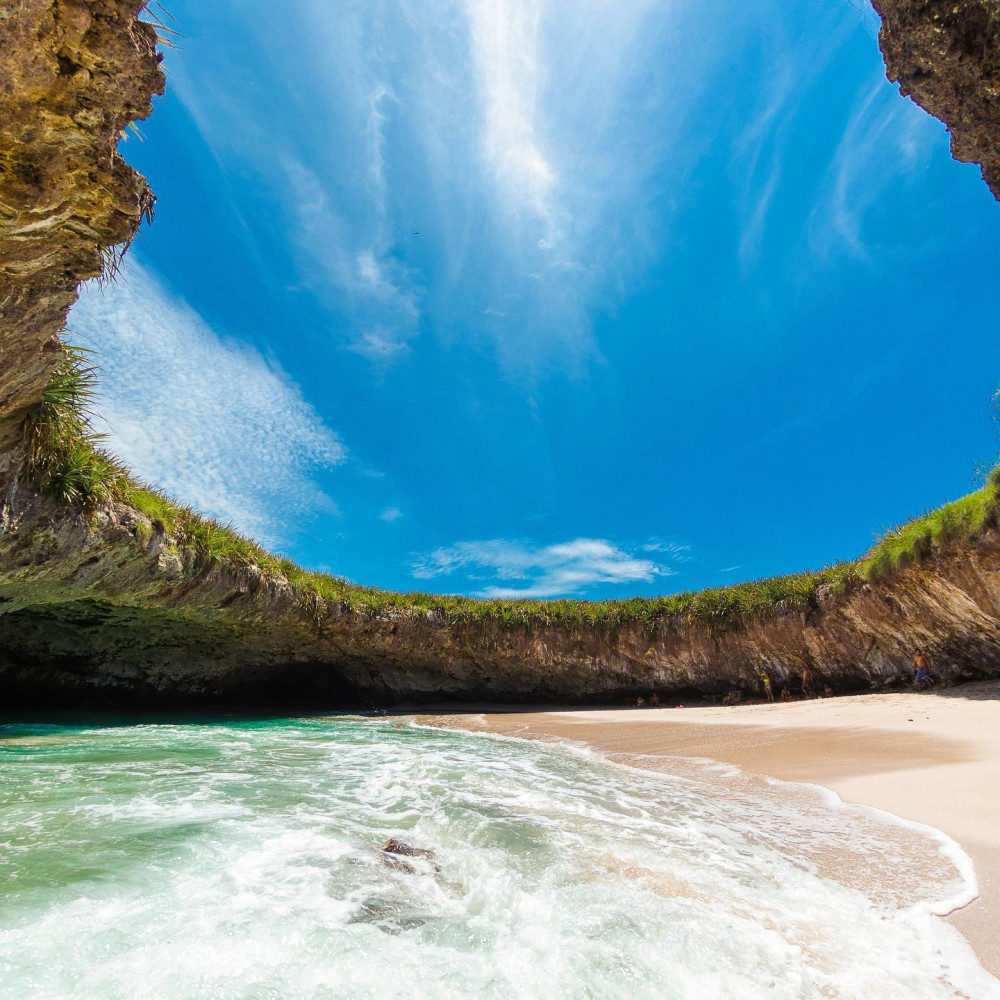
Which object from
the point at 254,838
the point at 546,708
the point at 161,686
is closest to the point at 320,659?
the point at 161,686

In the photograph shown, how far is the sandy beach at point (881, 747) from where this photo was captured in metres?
3.22

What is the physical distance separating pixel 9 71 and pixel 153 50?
1.03m

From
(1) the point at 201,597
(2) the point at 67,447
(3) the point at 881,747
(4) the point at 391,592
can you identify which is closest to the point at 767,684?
(3) the point at 881,747

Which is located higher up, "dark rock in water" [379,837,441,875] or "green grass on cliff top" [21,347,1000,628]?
"green grass on cliff top" [21,347,1000,628]

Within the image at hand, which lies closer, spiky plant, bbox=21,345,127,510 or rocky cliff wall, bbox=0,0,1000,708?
rocky cliff wall, bbox=0,0,1000,708

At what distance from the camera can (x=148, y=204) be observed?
4582 mm

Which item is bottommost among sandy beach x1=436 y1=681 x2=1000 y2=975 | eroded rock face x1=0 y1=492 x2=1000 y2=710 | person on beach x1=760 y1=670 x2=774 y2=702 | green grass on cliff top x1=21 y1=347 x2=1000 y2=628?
sandy beach x1=436 y1=681 x2=1000 y2=975

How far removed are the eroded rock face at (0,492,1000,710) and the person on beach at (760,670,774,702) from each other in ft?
0.70

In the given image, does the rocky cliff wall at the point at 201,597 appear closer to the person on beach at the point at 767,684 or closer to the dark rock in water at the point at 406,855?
the person on beach at the point at 767,684

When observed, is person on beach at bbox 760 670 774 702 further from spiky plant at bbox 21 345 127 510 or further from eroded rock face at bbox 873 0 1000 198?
spiky plant at bbox 21 345 127 510

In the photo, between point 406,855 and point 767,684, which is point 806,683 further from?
point 406,855

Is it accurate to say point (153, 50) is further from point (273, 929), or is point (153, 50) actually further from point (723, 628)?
point (723, 628)

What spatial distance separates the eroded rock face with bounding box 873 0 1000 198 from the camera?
178 inches

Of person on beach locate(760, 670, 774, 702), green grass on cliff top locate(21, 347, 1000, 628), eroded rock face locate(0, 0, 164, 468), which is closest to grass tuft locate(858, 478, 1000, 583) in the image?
green grass on cliff top locate(21, 347, 1000, 628)
